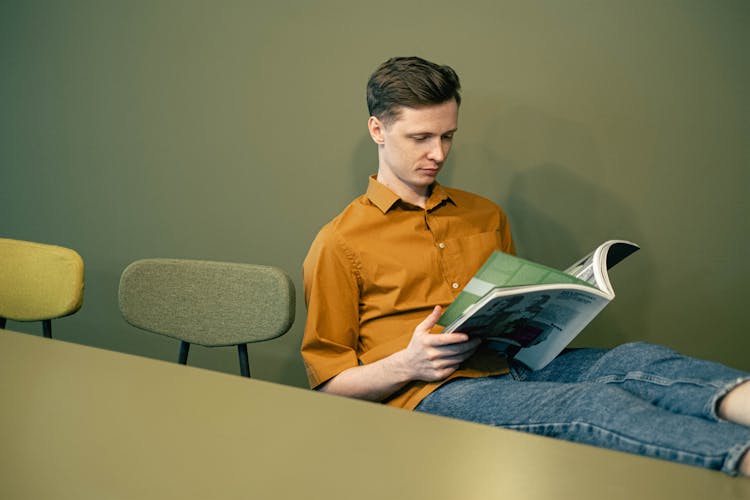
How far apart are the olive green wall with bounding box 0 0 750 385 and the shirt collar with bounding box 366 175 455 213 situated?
0.47m

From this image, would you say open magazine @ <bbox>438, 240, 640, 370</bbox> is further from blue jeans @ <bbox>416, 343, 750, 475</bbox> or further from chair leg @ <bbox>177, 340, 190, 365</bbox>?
chair leg @ <bbox>177, 340, 190, 365</bbox>

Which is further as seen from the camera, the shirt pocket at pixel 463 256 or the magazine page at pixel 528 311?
the shirt pocket at pixel 463 256

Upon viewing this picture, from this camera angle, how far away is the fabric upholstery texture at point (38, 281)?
5.64 feet

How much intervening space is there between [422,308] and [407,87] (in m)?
Result: 0.54

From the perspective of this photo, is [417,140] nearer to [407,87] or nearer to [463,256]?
[407,87]

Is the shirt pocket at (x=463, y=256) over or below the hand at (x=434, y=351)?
over

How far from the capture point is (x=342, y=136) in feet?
6.91

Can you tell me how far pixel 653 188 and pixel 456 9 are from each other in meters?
0.87

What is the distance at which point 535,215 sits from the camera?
6.69ft

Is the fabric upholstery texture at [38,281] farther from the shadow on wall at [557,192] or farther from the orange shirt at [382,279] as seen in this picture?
the shadow on wall at [557,192]

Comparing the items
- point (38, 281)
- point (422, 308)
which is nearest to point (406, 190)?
point (422, 308)

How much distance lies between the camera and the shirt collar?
→ 155 cm

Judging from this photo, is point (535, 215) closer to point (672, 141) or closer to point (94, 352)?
point (672, 141)

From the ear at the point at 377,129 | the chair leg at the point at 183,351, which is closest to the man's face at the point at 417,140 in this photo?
the ear at the point at 377,129
